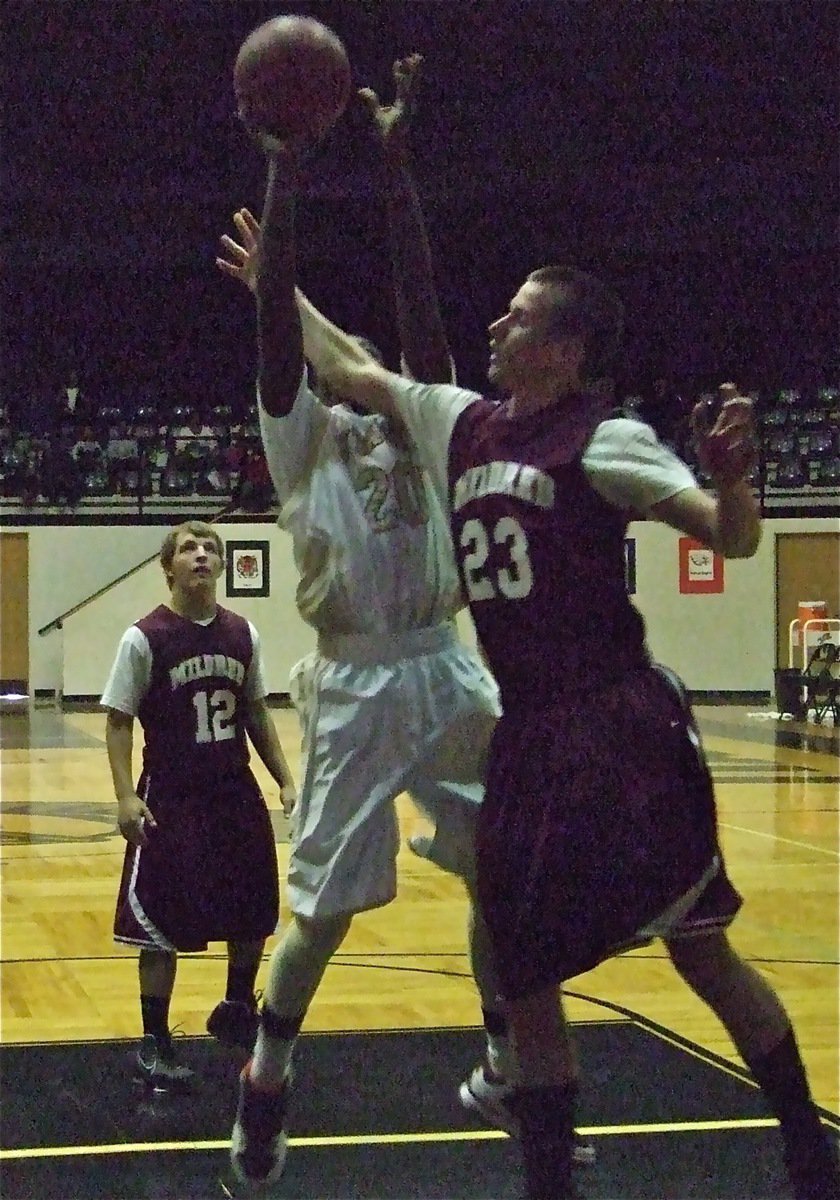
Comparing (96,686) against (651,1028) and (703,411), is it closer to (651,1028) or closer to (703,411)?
(651,1028)

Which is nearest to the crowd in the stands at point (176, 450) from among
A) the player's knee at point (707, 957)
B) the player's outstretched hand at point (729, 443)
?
the player's knee at point (707, 957)

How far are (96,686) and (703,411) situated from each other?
18490mm

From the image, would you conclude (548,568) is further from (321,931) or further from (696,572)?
(696,572)

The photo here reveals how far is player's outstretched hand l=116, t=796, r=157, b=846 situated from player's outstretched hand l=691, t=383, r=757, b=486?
214cm

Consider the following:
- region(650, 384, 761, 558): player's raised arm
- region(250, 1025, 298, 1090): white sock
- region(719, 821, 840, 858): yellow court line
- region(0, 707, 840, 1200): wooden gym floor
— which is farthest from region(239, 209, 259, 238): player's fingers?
region(719, 821, 840, 858): yellow court line

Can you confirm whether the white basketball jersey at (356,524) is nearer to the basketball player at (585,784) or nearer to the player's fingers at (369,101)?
the basketball player at (585,784)

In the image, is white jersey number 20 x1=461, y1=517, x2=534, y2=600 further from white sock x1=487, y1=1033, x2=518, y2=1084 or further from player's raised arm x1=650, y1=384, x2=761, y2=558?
white sock x1=487, y1=1033, x2=518, y2=1084

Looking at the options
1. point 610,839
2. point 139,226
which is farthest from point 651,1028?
point 139,226

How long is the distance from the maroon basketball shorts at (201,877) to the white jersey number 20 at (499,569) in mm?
1592

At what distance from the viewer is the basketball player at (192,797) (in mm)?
4262

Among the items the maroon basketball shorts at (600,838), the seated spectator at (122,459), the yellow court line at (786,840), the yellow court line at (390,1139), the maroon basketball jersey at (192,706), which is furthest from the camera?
the seated spectator at (122,459)

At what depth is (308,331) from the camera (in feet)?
11.4

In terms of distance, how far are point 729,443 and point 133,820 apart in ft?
7.24

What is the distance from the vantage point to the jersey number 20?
4.38 metres
